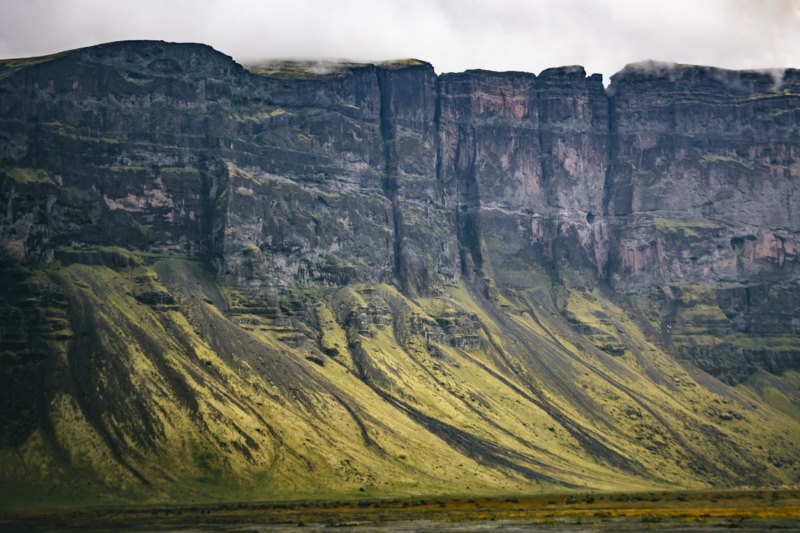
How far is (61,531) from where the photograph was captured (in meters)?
199

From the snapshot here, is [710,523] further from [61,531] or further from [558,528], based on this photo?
[61,531]

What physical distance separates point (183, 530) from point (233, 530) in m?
8.94

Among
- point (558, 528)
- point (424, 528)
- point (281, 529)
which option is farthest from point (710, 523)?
point (281, 529)

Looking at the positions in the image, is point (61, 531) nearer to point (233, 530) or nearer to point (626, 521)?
point (233, 530)

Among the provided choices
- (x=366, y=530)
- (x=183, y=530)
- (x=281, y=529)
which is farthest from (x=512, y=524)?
(x=183, y=530)

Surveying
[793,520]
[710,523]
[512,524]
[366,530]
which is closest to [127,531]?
[366,530]

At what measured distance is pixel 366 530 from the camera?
19325 centimetres

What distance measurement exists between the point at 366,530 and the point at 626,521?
151 feet

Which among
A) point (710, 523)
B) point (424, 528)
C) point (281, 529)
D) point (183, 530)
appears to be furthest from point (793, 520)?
point (183, 530)

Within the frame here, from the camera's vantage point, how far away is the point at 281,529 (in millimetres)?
197375

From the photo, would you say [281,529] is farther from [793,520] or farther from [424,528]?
[793,520]

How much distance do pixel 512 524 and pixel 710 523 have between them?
33.9 metres

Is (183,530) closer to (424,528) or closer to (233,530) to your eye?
(233,530)

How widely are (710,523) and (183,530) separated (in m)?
91.2
